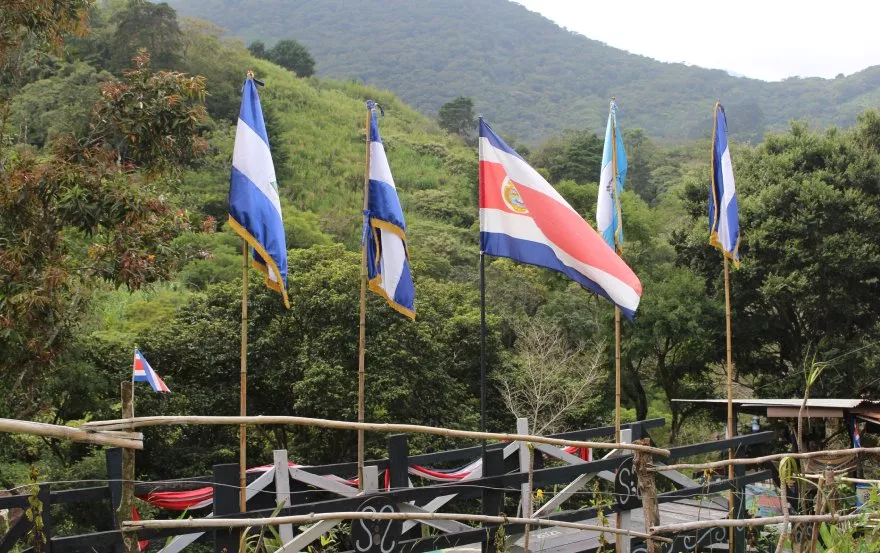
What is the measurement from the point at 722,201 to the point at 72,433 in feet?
22.2

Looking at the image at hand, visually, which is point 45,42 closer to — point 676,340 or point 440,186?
point 676,340

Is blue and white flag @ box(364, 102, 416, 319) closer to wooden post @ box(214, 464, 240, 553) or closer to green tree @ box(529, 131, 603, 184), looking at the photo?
wooden post @ box(214, 464, 240, 553)

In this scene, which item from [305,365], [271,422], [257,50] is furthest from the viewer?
[257,50]

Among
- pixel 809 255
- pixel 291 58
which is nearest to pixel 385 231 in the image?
pixel 809 255

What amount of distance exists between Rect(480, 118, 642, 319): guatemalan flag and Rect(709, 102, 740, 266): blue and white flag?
2.20 metres

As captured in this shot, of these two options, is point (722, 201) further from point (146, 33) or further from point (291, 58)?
point (291, 58)

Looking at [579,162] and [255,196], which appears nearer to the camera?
[255,196]

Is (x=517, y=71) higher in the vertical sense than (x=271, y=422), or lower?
higher

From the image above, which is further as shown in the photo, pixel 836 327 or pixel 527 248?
pixel 836 327

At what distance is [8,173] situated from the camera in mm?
7523

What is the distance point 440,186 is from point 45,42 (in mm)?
27560

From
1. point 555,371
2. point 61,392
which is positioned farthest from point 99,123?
point 555,371

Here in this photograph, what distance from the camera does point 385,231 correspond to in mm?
6547

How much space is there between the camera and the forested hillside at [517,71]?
90.1 metres
